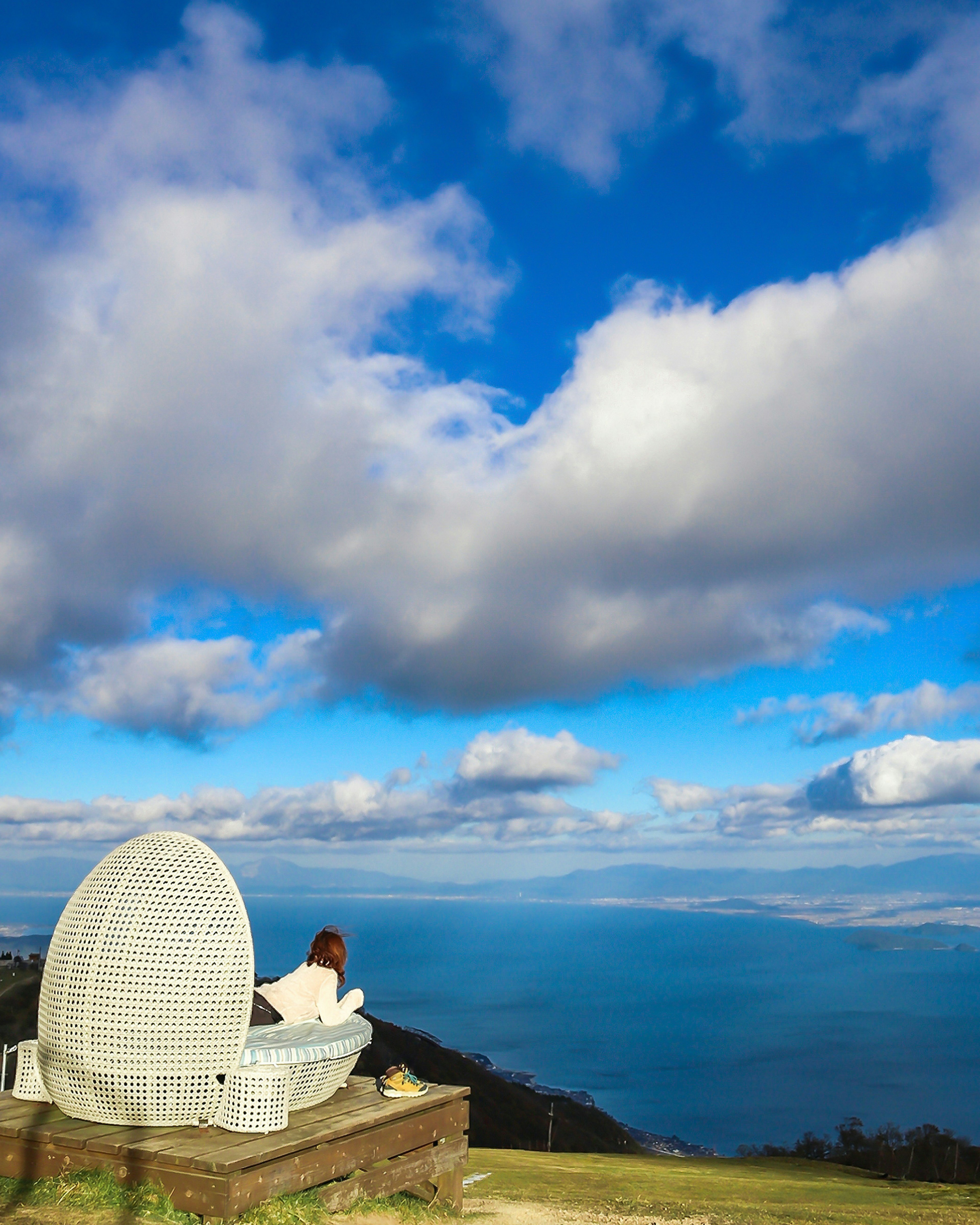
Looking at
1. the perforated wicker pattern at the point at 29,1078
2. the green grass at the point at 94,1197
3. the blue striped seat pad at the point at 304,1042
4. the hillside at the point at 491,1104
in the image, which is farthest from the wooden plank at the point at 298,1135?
the hillside at the point at 491,1104

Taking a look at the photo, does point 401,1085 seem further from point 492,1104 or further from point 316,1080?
point 492,1104

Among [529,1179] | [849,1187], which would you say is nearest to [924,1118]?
[849,1187]

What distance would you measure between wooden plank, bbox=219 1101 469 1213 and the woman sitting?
1.23 metres

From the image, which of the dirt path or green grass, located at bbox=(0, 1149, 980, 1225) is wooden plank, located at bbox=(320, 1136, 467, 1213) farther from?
the dirt path

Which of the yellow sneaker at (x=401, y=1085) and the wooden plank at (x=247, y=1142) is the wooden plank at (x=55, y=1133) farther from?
the yellow sneaker at (x=401, y=1085)

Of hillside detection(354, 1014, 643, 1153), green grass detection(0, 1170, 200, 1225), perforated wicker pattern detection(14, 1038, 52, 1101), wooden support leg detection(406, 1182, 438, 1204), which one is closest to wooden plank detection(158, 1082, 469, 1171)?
green grass detection(0, 1170, 200, 1225)

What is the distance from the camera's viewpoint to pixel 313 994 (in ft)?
31.7

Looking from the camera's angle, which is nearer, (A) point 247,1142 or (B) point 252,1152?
(B) point 252,1152

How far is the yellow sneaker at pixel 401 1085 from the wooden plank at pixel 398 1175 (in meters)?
0.57

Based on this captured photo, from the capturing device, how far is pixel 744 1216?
1327cm

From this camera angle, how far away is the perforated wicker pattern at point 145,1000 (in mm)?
7863

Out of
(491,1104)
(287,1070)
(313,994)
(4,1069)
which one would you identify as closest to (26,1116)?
(4,1069)

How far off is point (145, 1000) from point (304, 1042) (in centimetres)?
171

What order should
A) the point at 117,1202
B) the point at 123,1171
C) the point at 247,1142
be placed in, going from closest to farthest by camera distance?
1. the point at 117,1202
2. the point at 123,1171
3. the point at 247,1142
